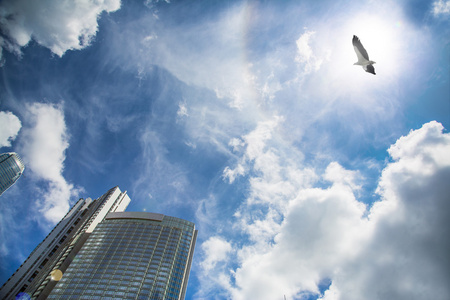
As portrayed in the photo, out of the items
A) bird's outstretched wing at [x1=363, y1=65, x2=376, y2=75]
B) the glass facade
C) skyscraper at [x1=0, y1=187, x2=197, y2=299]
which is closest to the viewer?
bird's outstretched wing at [x1=363, y1=65, x2=376, y2=75]

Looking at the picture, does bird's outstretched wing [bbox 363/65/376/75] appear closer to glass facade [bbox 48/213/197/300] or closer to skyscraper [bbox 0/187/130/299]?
glass facade [bbox 48/213/197/300]

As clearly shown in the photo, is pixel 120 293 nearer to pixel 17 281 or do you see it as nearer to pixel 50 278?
pixel 50 278

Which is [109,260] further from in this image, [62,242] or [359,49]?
[359,49]

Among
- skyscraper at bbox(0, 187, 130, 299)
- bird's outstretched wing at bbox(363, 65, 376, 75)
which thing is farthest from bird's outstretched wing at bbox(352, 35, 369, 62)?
skyscraper at bbox(0, 187, 130, 299)

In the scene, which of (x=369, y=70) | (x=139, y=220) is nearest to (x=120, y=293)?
(x=139, y=220)

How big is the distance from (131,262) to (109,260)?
12225 millimetres

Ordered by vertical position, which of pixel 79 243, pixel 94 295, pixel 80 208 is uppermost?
pixel 80 208

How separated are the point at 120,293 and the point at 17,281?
65.5 metres

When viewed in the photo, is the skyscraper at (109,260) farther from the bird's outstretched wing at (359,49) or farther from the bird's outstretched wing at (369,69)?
the bird's outstretched wing at (359,49)

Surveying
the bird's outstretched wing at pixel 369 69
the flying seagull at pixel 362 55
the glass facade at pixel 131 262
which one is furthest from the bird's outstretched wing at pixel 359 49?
the glass facade at pixel 131 262

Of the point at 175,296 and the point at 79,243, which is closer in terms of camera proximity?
the point at 175,296

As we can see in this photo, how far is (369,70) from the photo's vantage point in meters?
15.7

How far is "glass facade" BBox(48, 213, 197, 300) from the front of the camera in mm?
95938

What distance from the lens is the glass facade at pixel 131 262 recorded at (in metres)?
95.9
